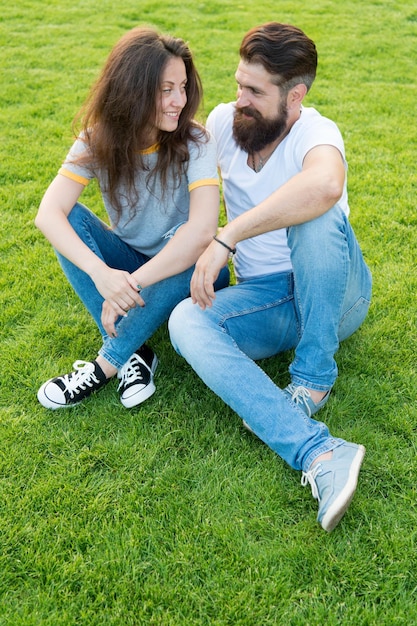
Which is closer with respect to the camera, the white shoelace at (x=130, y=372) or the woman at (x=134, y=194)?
the woman at (x=134, y=194)

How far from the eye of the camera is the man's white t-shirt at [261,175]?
9.50 ft

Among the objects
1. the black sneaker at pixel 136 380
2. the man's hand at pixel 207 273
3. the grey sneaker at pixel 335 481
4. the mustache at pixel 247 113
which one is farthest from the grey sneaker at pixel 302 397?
the mustache at pixel 247 113

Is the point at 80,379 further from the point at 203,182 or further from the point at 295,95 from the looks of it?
the point at 295,95

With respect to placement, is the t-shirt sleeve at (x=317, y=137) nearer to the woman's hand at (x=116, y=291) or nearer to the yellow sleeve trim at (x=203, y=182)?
the yellow sleeve trim at (x=203, y=182)

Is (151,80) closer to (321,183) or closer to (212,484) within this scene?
(321,183)

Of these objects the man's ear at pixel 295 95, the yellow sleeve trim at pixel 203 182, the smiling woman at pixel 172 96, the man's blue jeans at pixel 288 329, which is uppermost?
the smiling woman at pixel 172 96

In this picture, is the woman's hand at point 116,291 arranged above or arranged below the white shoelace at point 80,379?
above

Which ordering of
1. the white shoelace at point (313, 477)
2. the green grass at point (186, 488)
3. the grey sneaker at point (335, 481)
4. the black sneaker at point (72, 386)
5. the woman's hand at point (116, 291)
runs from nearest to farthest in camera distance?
the green grass at point (186, 488), the grey sneaker at point (335, 481), the white shoelace at point (313, 477), the woman's hand at point (116, 291), the black sneaker at point (72, 386)

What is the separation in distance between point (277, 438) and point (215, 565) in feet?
1.73

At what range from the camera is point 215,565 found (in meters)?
2.28

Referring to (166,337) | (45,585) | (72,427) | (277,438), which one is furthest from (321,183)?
(45,585)

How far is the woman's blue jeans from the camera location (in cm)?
294

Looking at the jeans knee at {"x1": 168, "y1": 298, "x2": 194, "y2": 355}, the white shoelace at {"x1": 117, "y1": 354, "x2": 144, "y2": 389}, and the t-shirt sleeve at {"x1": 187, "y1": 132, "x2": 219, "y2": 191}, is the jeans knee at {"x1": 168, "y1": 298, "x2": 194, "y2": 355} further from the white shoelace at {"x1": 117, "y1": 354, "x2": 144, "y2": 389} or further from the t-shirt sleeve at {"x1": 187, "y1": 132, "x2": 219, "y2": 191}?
the t-shirt sleeve at {"x1": 187, "y1": 132, "x2": 219, "y2": 191}

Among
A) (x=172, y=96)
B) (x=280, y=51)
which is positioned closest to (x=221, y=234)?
(x=172, y=96)
